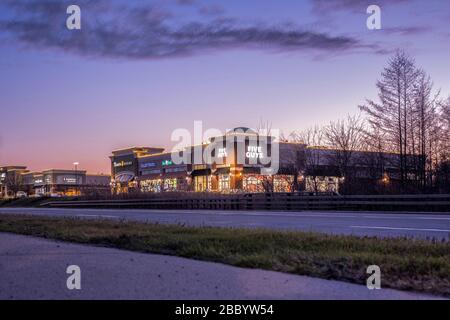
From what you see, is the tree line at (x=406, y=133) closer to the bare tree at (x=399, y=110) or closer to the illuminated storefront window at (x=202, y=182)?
the bare tree at (x=399, y=110)

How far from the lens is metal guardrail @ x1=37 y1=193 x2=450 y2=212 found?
83.3 ft

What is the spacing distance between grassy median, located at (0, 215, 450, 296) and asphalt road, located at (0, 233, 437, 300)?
16.8 inches

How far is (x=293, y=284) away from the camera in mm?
6699

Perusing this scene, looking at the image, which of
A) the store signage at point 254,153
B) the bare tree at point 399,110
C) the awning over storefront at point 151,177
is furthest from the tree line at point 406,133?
the awning over storefront at point 151,177

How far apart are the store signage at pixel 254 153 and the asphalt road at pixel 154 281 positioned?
71.0m

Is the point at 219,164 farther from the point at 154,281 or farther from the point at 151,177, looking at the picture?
the point at 154,281

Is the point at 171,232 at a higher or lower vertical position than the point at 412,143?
lower

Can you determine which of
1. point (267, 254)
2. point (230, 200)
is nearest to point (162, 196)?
point (230, 200)

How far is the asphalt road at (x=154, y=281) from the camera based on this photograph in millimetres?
6070

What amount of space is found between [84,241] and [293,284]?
679 cm

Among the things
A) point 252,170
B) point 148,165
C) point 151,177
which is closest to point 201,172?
point 252,170

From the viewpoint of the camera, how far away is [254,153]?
8119 centimetres

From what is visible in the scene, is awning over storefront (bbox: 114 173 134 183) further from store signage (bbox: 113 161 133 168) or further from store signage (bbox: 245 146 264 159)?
store signage (bbox: 245 146 264 159)
